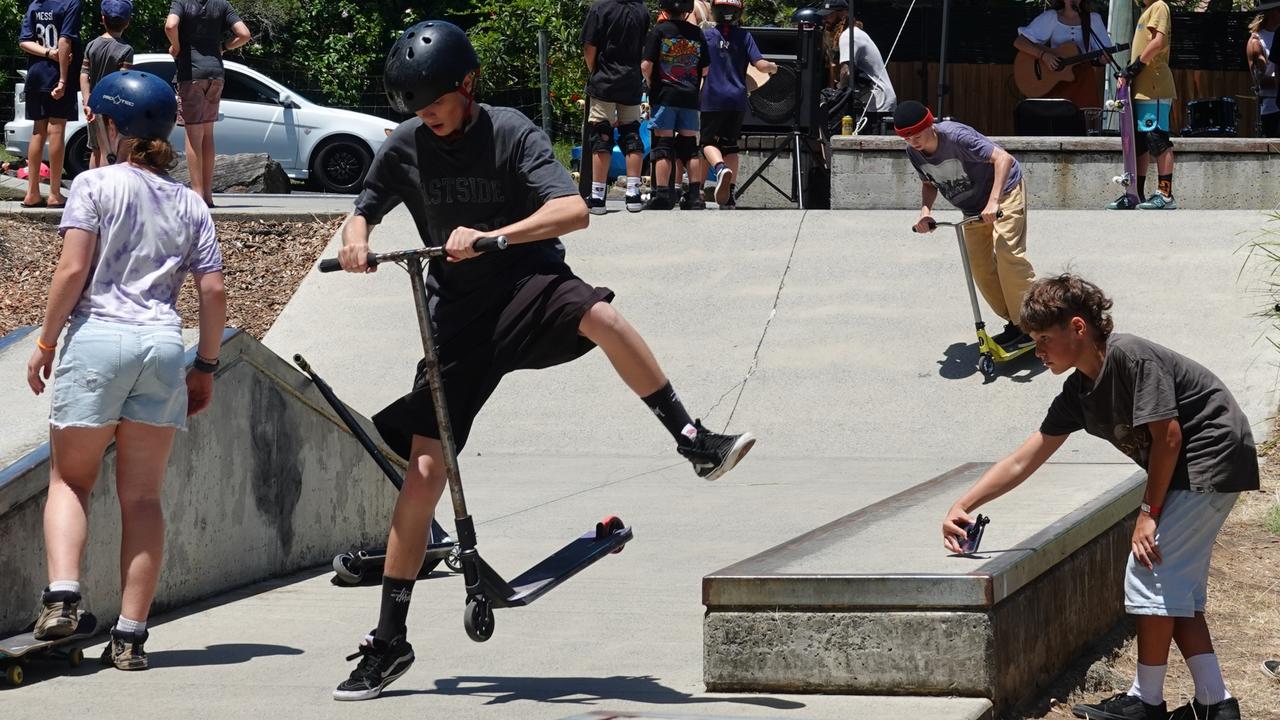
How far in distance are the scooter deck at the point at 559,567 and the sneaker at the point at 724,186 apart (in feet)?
27.6

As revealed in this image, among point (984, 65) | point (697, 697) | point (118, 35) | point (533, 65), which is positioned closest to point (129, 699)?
point (697, 697)

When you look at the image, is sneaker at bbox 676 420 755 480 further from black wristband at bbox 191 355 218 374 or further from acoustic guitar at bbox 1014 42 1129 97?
acoustic guitar at bbox 1014 42 1129 97

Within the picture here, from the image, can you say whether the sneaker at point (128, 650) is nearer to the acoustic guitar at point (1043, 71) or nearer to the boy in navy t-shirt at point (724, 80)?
the boy in navy t-shirt at point (724, 80)

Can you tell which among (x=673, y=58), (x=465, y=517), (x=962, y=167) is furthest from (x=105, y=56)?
(x=465, y=517)

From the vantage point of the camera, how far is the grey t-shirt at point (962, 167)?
9.65 m

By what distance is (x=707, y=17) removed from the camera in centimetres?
1422

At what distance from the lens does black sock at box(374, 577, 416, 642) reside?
4512 mm

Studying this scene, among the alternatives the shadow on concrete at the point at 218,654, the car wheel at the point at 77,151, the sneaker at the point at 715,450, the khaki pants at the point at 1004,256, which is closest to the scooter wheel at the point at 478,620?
the sneaker at the point at 715,450

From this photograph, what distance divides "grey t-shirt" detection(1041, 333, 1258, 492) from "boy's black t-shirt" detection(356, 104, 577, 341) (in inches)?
62.4

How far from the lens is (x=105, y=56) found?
1166cm

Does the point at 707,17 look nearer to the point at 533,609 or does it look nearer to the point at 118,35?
the point at 118,35

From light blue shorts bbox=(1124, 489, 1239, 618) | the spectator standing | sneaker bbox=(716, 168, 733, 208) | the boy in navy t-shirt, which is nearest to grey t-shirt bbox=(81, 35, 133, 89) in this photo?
the spectator standing

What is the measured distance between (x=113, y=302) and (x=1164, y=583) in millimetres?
3141

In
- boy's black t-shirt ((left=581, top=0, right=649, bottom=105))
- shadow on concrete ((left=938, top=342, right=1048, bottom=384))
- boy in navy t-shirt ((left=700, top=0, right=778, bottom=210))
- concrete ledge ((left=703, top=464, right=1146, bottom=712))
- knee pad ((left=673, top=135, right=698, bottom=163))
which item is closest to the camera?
concrete ledge ((left=703, top=464, right=1146, bottom=712))
